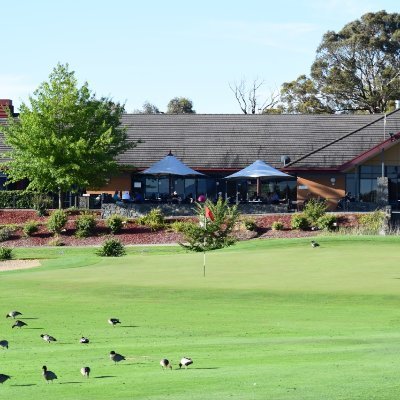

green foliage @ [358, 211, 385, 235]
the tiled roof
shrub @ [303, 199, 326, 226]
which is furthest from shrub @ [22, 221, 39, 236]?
green foliage @ [358, 211, 385, 235]

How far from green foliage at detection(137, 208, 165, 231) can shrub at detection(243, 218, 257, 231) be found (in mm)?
4229

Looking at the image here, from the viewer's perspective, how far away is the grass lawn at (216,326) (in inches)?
574

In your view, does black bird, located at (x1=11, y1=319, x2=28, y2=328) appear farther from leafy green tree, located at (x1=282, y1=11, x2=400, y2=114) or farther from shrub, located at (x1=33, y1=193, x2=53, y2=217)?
leafy green tree, located at (x1=282, y1=11, x2=400, y2=114)

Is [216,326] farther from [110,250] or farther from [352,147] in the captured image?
[352,147]

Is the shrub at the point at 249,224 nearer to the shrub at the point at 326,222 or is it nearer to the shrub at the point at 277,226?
the shrub at the point at 277,226

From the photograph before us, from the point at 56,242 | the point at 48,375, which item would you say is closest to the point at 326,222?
the point at 56,242

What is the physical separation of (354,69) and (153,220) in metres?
52.5

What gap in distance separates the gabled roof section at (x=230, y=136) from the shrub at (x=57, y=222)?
44.5 ft

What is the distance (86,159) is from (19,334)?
43.8 metres

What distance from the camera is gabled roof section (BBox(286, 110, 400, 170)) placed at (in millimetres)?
69688

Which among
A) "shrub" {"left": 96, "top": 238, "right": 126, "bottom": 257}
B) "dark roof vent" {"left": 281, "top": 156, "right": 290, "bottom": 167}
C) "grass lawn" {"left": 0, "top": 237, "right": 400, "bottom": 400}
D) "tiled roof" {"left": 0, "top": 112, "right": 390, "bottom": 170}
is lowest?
"grass lawn" {"left": 0, "top": 237, "right": 400, "bottom": 400}

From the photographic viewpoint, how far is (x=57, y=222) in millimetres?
58812

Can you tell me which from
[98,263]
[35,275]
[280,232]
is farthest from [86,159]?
[35,275]

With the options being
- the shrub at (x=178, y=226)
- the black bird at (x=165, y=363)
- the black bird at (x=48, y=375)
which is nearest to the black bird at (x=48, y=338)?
the black bird at (x=165, y=363)
